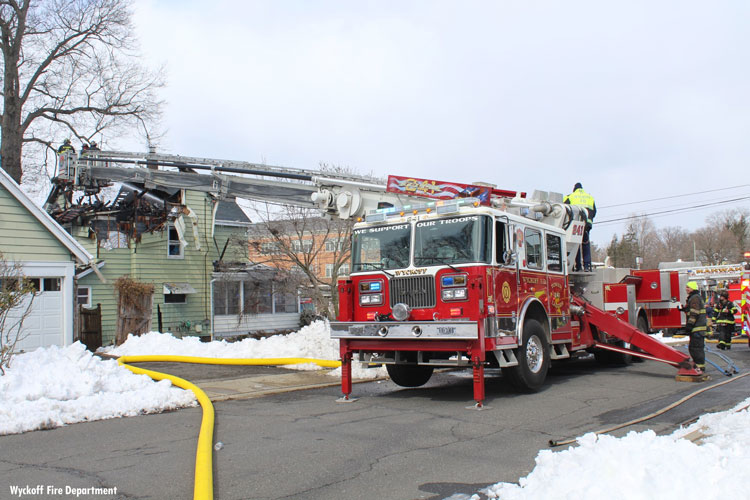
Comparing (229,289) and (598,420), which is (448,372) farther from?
(229,289)

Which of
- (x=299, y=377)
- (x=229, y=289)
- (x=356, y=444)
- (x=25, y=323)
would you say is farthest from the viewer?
(x=229, y=289)

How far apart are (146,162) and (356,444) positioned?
13915 millimetres

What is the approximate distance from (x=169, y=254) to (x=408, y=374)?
15.3m

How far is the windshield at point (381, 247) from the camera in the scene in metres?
9.70

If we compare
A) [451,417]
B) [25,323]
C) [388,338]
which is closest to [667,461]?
[451,417]

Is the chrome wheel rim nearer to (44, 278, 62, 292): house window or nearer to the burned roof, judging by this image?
(44, 278, 62, 292): house window

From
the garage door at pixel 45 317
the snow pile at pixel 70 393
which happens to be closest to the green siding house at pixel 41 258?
the garage door at pixel 45 317

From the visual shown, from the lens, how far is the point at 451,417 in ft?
26.6

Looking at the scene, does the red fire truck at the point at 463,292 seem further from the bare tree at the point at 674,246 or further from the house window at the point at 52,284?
the bare tree at the point at 674,246

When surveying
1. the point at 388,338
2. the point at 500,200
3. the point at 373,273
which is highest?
the point at 500,200

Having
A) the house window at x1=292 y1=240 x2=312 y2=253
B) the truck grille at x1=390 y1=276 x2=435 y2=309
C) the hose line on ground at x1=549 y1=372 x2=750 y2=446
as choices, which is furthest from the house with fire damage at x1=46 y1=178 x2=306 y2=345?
the hose line on ground at x1=549 y1=372 x2=750 y2=446

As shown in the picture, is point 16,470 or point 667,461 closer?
point 667,461

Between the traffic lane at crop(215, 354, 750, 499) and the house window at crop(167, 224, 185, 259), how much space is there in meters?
14.4

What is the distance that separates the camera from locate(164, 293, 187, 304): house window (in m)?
23.4
